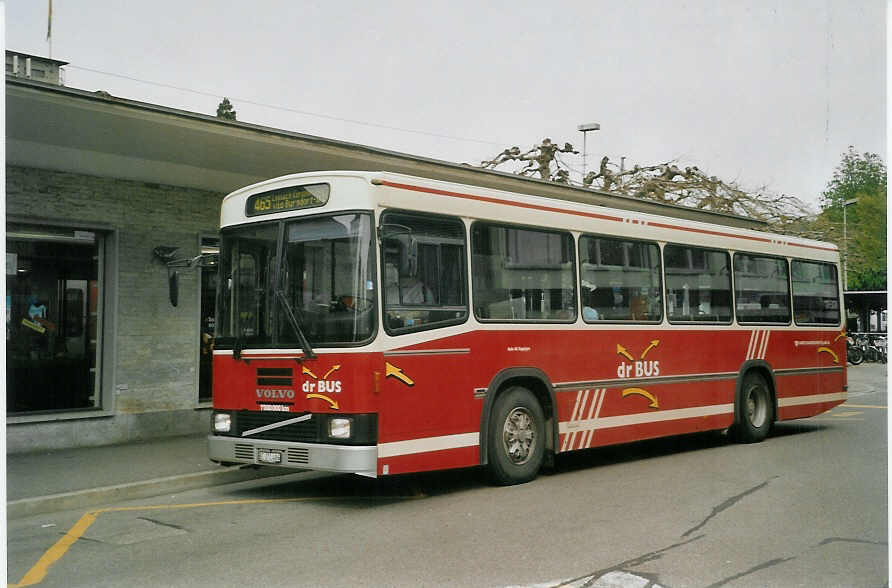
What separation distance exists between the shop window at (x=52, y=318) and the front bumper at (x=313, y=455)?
14.3 ft

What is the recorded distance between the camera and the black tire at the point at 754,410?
1374 centimetres

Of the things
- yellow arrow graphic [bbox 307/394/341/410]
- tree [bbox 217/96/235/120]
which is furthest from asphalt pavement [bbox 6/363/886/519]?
tree [bbox 217/96/235/120]

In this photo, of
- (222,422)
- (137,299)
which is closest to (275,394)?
(222,422)

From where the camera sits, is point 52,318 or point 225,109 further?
point 225,109

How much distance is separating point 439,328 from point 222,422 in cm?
246

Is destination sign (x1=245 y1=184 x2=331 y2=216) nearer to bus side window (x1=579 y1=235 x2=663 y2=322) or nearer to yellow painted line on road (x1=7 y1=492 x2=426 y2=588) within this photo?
yellow painted line on road (x1=7 y1=492 x2=426 y2=588)

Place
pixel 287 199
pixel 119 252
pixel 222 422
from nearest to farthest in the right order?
pixel 287 199, pixel 222 422, pixel 119 252

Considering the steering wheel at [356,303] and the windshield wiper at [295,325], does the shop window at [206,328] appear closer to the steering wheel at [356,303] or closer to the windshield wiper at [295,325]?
the windshield wiper at [295,325]

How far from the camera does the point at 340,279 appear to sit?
8727 millimetres

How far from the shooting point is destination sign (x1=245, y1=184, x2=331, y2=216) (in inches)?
356

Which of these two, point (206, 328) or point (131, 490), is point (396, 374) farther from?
point (206, 328)

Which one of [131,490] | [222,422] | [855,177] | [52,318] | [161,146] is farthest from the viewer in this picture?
[855,177]

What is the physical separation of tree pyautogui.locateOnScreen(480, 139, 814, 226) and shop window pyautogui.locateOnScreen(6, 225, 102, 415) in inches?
783

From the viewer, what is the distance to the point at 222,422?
31.5ft
